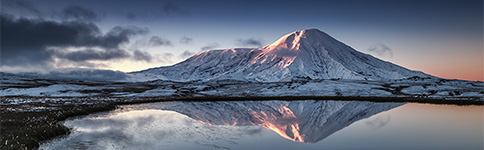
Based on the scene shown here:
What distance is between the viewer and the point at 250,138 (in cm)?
2011

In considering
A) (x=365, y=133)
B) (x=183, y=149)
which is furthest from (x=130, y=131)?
(x=365, y=133)

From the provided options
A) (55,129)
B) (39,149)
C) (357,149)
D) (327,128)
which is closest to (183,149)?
(39,149)

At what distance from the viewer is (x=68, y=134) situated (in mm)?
21875

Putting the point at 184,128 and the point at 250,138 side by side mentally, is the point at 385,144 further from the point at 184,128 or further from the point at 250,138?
the point at 184,128

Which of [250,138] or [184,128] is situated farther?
[184,128]

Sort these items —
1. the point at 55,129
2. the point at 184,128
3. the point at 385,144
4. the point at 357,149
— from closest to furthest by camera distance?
the point at 357,149 → the point at 385,144 → the point at 55,129 → the point at 184,128

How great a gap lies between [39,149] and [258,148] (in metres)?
12.4

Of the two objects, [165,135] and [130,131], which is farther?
[130,131]

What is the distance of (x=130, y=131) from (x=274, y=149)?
1251 centimetres

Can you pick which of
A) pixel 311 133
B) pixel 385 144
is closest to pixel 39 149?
pixel 311 133

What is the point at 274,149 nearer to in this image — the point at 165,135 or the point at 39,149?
the point at 165,135

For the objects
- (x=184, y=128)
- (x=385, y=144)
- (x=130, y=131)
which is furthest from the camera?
(x=184, y=128)

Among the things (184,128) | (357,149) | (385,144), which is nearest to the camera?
(357,149)

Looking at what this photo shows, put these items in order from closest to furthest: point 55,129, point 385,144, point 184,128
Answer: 1. point 385,144
2. point 55,129
3. point 184,128
